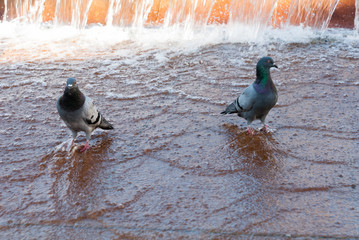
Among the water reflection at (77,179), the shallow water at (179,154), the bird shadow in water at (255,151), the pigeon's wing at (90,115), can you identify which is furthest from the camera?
the pigeon's wing at (90,115)

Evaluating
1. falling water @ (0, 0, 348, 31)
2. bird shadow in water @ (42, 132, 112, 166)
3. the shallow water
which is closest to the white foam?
falling water @ (0, 0, 348, 31)

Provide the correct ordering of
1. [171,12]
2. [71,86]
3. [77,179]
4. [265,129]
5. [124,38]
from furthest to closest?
1. [171,12]
2. [124,38]
3. [265,129]
4. [71,86]
5. [77,179]

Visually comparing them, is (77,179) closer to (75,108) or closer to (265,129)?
(75,108)

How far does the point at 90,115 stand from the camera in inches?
126

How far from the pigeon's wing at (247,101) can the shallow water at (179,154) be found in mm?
276

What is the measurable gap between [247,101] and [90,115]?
1484 mm

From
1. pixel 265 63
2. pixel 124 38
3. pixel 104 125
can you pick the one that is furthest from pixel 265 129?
pixel 124 38

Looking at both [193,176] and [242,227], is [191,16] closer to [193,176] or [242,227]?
[193,176]

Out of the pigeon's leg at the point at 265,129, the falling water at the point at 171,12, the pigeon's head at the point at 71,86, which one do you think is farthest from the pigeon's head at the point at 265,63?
the falling water at the point at 171,12

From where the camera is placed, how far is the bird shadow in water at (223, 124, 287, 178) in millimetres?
3002

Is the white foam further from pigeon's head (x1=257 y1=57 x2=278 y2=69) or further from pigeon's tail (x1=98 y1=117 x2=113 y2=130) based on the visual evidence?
pigeon's head (x1=257 y1=57 x2=278 y2=69)

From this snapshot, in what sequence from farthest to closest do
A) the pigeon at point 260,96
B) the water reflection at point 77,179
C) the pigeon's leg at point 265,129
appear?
the pigeon's leg at point 265,129 < the pigeon at point 260,96 < the water reflection at point 77,179

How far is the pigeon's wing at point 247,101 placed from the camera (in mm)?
3441

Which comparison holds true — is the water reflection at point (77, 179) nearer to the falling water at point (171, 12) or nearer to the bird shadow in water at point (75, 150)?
the bird shadow in water at point (75, 150)
